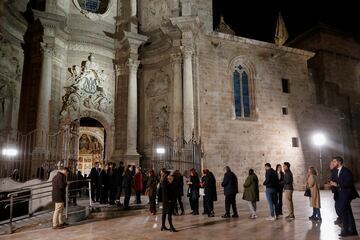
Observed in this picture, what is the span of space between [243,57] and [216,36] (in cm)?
215

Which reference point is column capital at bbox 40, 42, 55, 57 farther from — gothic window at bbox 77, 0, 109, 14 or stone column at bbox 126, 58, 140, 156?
gothic window at bbox 77, 0, 109, 14

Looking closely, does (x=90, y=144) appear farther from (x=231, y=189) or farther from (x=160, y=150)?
(x=231, y=189)

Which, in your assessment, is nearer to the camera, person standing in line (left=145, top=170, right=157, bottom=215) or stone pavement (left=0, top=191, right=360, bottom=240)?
stone pavement (left=0, top=191, right=360, bottom=240)

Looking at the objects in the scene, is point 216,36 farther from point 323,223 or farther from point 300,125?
point 323,223

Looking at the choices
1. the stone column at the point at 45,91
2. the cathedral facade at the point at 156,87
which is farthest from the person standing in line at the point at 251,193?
the stone column at the point at 45,91

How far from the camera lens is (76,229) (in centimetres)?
724

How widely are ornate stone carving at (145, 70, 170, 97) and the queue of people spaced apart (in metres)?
7.36

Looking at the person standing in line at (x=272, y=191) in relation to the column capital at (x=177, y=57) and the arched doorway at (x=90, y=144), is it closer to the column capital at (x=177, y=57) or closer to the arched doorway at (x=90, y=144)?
the column capital at (x=177, y=57)

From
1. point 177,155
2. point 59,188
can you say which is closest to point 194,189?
point 59,188

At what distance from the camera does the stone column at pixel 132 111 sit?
15.9 meters

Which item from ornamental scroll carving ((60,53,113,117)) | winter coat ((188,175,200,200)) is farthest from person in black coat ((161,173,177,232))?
ornamental scroll carving ((60,53,113,117))

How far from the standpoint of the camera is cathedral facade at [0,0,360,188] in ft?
48.2

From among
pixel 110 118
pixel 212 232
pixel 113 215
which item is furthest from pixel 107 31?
pixel 212 232

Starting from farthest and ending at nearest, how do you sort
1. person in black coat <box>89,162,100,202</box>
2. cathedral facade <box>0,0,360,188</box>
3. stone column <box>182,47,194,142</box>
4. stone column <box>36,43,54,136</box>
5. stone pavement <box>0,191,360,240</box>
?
stone column <box>182,47,194,142</box> → cathedral facade <box>0,0,360,188</box> → stone column <box>36,43,54,136</box> → person in black coat <box>89,162,100,202</box> → stone pavement <box>0,191,360,240</box>
